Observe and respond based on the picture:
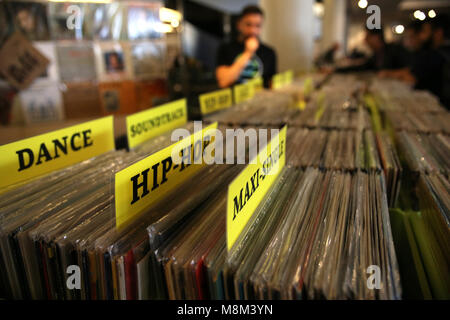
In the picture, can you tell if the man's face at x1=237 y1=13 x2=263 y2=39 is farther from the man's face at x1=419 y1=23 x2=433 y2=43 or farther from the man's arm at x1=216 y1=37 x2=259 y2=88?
the man's face at x1=419 y1=23 x2=433 y2=43

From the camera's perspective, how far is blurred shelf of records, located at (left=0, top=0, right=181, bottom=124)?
4.26 m

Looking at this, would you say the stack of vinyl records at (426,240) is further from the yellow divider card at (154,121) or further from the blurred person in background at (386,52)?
the blurred person in background at (386,52)

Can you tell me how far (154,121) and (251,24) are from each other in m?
2.30

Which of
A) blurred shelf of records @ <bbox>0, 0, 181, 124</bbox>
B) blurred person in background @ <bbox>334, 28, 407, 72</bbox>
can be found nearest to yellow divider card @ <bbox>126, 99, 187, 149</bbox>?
blurred shelf of records @ <bbox>0, 0, 181, 124</bbox>

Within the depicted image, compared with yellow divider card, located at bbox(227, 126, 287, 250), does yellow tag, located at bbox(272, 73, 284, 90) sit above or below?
above

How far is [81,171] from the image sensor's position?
0.94 m

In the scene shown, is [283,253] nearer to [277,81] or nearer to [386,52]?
[277,81]

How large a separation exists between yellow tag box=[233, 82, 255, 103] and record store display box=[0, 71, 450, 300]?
101cm

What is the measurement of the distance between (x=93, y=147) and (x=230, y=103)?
1.07m

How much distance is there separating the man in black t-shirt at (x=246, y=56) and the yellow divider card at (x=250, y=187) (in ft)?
7.75

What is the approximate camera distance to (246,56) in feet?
10.2

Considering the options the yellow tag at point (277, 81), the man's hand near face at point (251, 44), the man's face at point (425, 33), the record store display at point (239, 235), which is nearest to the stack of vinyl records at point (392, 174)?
the record store display at point (239, 235)
